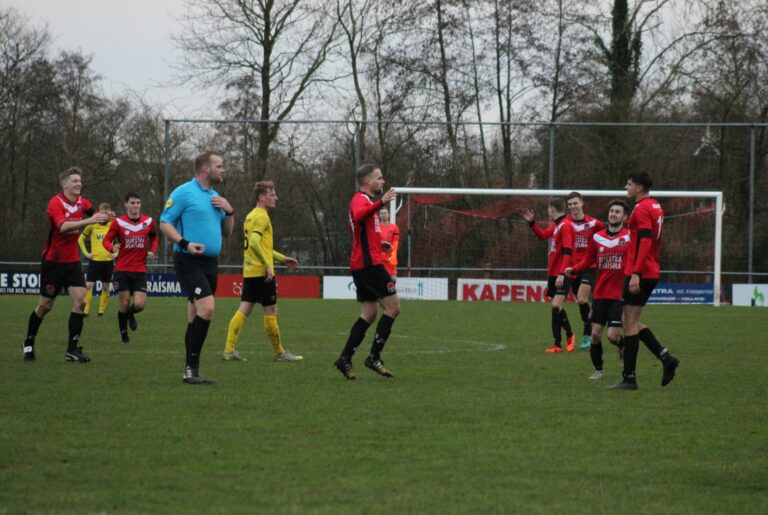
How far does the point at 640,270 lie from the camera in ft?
29.3

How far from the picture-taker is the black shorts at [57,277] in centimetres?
1086

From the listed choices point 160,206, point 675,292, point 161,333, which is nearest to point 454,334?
point 161,333

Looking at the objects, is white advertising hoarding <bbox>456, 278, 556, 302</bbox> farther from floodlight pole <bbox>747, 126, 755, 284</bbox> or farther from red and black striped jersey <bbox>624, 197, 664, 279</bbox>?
red and black striped jersey <bbox>624, 197, 664, 279</bbox>

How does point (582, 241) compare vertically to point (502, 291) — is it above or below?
above

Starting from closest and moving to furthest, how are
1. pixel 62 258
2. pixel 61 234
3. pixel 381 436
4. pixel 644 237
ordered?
pixel 381 436
pixel 644 237
pixel 61 234
pixel 62 258

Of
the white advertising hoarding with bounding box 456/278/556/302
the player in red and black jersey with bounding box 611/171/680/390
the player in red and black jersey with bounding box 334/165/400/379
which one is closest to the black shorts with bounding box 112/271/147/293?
the player in red and black jersey with bounding box 334/165/400/379

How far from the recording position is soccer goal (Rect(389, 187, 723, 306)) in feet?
92.4

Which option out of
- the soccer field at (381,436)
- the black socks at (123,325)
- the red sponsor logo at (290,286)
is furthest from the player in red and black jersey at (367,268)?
the red sponsor logo at (290,286)

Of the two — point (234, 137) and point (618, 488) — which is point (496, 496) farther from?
point (234, 137)

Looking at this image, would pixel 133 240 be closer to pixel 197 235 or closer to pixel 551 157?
pixel 197 235

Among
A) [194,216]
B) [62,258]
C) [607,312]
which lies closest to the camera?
[194,216]

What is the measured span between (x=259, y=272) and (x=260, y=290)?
21cm

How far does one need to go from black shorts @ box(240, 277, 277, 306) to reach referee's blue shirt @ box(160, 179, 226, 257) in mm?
2689


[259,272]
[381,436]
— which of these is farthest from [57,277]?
[381,436]
